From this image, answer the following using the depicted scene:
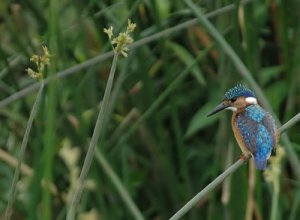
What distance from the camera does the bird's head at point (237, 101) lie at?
1.92 m

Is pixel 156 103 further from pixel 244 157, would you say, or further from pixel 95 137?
pixel 95 137

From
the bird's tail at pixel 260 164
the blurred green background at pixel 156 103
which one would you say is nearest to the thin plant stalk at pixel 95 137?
the bird's tail at pixel 260 164

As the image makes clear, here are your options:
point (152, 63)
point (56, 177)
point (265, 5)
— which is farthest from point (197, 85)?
point (56, 177)

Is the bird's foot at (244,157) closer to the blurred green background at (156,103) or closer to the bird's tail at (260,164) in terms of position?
the bird's tail at (260,164)

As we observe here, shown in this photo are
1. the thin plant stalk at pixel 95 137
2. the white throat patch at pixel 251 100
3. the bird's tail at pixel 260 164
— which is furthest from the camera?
the white throat patch at pixel 251 100

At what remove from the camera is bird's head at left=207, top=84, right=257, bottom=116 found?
1.92 m

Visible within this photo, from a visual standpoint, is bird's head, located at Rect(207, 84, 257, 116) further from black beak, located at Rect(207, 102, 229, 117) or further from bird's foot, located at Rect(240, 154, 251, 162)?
bird's foot, located at Rect(240, 154, 251, 162)

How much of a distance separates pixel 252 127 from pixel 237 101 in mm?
140

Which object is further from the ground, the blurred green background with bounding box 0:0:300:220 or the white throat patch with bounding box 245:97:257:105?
the blurred green background with bounding box 0:0:300:220

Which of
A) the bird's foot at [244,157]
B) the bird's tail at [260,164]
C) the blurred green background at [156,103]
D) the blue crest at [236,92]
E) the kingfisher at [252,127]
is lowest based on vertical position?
the bird's tail at [260,164]

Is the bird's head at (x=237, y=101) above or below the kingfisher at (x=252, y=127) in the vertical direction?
above

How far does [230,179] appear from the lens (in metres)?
2.75

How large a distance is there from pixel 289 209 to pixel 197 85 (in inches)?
20.7

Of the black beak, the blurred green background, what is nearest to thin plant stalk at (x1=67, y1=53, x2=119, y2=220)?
the black beak
